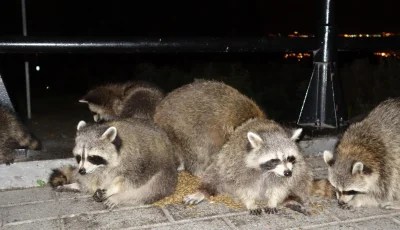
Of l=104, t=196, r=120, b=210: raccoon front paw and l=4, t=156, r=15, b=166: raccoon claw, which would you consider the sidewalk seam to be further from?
l=4, t=156, r=15, b=166: raccoon claw

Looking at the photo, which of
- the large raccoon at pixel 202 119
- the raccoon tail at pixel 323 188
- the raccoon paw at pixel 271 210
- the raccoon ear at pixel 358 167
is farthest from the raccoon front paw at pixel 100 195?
the raccoon ear at pixel 358 167

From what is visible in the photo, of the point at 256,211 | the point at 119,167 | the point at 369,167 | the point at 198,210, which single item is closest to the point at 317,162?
the point at 369,167

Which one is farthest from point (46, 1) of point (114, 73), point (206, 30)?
point (206, 30)

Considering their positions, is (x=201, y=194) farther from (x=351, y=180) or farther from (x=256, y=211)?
(x=351, y=180)

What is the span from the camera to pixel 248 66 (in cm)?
1194

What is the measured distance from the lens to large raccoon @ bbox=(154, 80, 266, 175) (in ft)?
12.9

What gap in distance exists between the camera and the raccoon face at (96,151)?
3420 mm

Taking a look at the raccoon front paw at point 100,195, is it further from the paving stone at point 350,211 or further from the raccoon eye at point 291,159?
the paving stone at point 350,211

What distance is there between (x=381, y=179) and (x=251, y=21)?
1118 cm

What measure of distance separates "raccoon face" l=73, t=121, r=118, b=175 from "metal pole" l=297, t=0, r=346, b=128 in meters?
2.27

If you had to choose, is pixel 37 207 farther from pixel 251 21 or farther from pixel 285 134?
pixel 251 21

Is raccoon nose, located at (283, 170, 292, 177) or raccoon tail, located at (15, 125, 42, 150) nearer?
raccoon nose, located at (283, 170, 292, 177)

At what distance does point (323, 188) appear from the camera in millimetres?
3734

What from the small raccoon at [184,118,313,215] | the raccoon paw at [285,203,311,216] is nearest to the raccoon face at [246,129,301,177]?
the small raccoon at [184,118,313,215]
